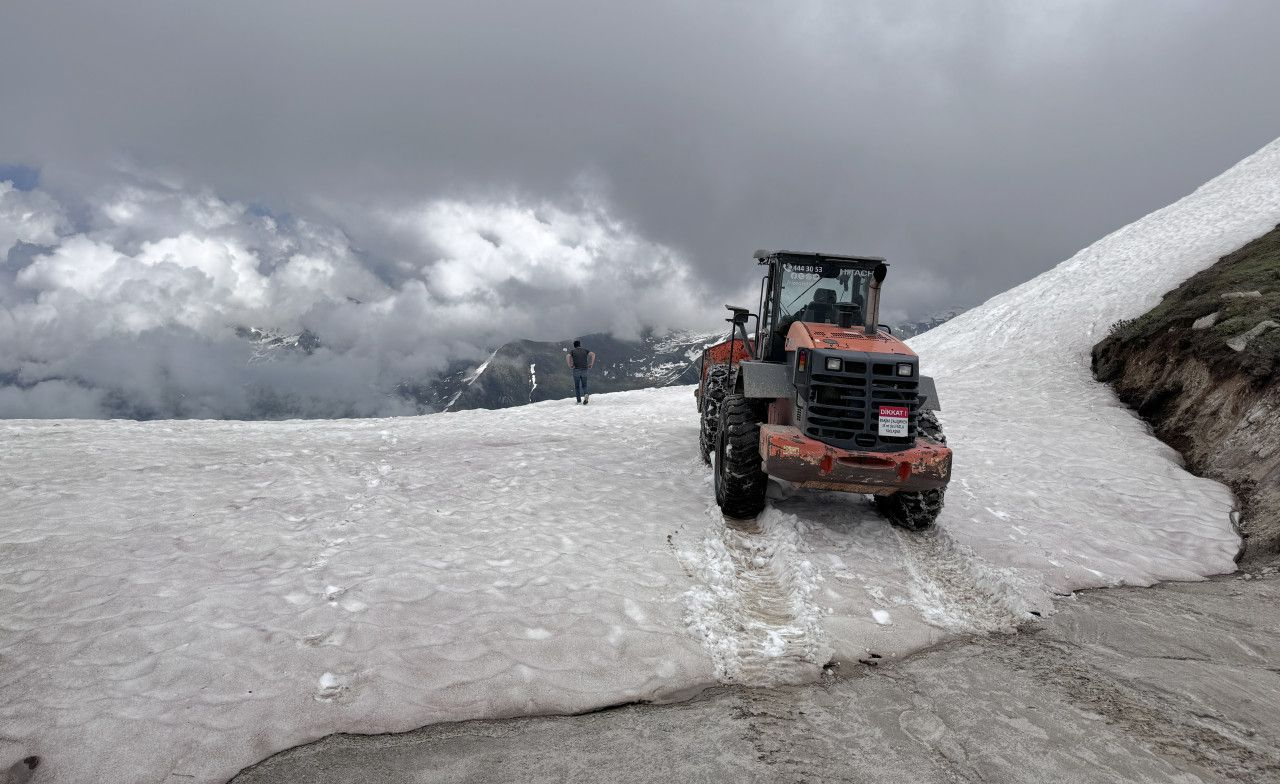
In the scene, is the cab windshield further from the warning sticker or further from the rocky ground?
the rocky ground

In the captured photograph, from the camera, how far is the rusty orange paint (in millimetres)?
7562

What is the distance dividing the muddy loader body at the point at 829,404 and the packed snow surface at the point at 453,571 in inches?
26.2

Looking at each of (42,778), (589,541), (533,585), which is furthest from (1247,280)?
(42,778)

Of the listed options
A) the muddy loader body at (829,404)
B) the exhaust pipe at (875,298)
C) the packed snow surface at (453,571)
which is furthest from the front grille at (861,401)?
the exhaust pipe at (875,298)

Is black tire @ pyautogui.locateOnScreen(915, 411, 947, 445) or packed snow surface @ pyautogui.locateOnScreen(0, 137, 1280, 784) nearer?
packed snow surface @ pyautogui.locateOnScreen(0, 137, 1280, 784)

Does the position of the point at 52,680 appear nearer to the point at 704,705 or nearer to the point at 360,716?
the point at 360,716

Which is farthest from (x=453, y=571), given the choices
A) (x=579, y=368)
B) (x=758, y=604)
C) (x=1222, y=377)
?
(x=579, y=368)

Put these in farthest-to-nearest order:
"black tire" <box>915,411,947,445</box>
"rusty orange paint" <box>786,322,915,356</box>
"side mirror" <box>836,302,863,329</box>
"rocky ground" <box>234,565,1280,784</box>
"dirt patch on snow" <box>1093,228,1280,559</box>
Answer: "dirt patch on snow" <box>1093,228,1280,559</box>, "side mirror" <box>836,302,863,329</box>, "black tire" <box>915,411,947,445</box>, "rusty orange paint" <box>786,322,915,356</box>, "rocky ground" <box>234,565,1280,784</box>

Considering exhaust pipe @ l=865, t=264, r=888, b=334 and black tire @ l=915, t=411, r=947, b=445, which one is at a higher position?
exhaust pipe @ l=865, t=264, r=888, b=334

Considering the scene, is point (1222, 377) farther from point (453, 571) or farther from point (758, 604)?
point (453, 571)

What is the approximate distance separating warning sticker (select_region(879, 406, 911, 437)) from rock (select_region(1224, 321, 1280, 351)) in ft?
27.7

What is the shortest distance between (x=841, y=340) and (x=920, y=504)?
7.19 ft

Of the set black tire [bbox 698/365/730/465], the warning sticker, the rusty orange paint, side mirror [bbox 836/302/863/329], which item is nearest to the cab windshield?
side mirror [bbox 836/302/863/329]

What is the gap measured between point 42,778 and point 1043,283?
3170cm
